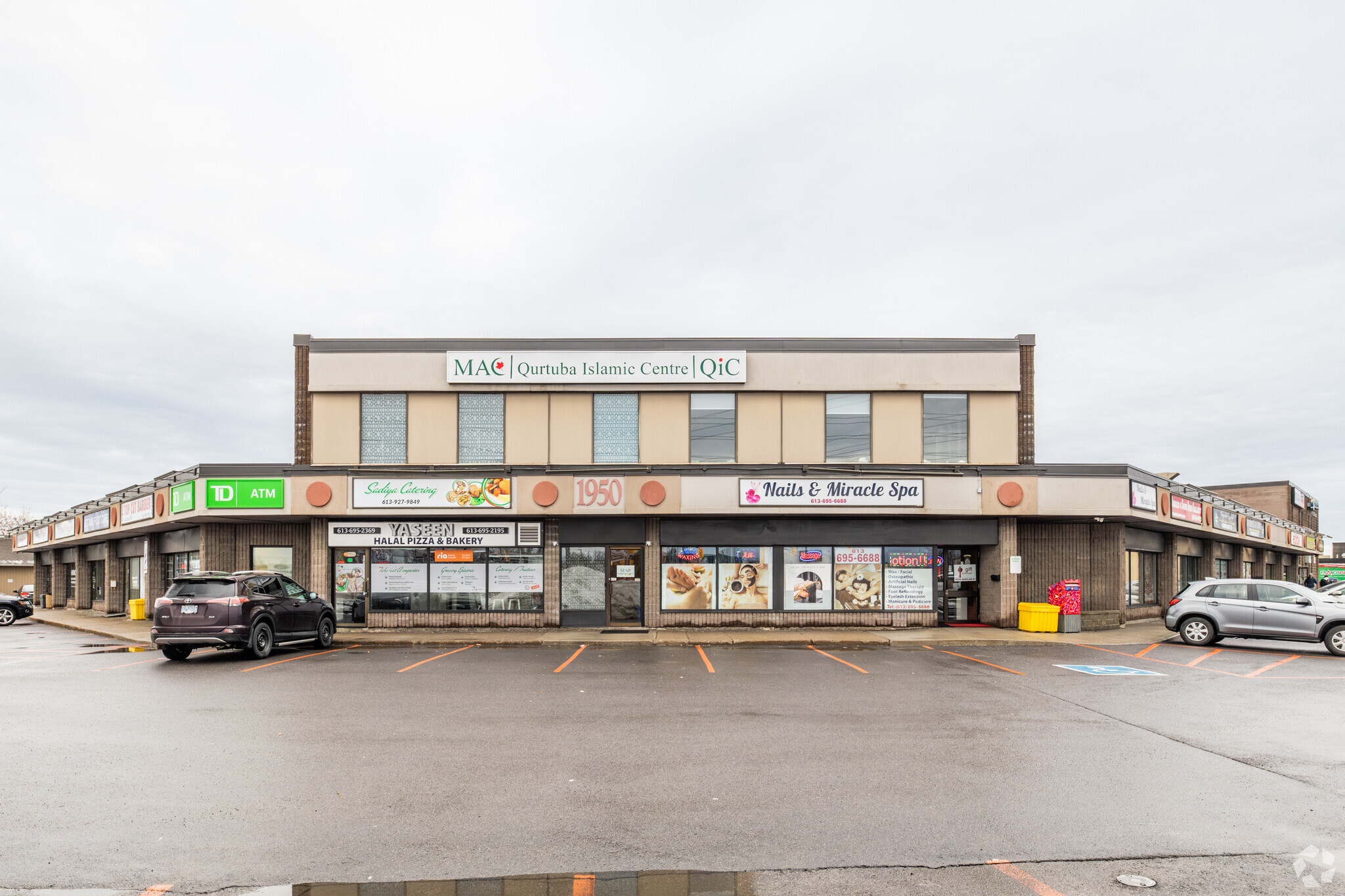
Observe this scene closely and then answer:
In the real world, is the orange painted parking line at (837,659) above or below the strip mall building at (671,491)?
below

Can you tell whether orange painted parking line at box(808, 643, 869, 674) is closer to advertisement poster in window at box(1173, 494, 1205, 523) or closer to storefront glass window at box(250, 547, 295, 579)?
advertisement poster in window at box(1173, 494, 1205, 523)

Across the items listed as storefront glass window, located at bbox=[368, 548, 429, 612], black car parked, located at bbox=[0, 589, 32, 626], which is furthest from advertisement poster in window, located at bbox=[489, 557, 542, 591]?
black car parked, located at bbox=[0, 589, 32, 626]

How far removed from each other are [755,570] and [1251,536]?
86.7 ft

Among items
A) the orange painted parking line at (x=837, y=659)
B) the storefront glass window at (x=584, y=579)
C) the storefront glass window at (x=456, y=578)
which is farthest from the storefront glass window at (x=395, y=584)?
the orange painted parking line at (x=837, y=659)

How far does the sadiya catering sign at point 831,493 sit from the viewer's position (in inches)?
896

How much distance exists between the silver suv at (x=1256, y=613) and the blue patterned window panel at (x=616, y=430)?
15.0m

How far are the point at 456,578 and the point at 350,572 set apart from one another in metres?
3.14

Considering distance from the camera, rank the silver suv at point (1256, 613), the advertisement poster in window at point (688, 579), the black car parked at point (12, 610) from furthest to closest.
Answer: the black car parked at point (12, 610) < the advertisement poster in window at point (688, 579) < the silver suv at point (1256, 613)

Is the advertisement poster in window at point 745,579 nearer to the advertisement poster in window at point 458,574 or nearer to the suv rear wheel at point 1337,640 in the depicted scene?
the advertisement poster in window at point 458,574

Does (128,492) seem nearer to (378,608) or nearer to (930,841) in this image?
(378,608)

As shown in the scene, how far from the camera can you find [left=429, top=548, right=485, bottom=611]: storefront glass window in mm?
23672

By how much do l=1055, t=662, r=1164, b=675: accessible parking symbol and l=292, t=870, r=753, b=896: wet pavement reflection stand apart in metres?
12.3

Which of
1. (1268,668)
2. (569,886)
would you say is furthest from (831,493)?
(569,886)

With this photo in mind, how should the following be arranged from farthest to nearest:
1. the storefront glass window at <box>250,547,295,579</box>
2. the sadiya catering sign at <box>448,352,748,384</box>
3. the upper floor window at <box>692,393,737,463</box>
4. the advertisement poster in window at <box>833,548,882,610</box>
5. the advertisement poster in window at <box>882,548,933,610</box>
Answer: the storefront glass window at <box>250,547,295,579</box> < the upper floor window at <box>692,393,737,463</box> < the sadiya catering sign at <box>448,352,748,384</box> < the advertisement poster in window at <box>882,548,933,610</box> < the advertisement poster in window at <box>833,548,882,610</box>
